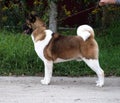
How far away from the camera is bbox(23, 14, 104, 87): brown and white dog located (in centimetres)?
934

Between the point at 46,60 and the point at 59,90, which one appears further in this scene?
the point at 46,60

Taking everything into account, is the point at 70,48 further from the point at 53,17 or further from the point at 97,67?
the point at 53,17

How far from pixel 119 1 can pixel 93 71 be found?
8.44ft

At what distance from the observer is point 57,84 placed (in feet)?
31.4

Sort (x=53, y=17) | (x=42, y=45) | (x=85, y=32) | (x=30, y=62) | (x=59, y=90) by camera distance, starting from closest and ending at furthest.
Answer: (x=59, y=90)
(x=85, y=32)
(x=42, y=45)
(x=30, y=62)
(x=53, y=17)

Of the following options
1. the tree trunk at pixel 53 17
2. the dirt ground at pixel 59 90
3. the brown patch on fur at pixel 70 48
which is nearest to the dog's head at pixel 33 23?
the brown patch on fur at pixel 70 48

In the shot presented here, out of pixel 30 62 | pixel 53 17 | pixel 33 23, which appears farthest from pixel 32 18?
pixel 53 17

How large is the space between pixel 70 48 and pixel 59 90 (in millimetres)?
907

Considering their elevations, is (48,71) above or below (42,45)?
below

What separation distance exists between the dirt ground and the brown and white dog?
0.29 metres

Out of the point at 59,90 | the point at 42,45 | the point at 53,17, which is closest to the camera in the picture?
the point at 59,90

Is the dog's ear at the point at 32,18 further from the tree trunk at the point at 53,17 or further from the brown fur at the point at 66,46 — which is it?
the tree trunk at the point at 53,17

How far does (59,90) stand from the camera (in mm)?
8969

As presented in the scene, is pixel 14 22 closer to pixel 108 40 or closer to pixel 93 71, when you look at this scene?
pixel 108 40
